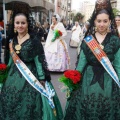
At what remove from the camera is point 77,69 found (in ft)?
10.5

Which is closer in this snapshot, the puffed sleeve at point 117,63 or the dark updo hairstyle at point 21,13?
the puffed sleeve at point 117,63

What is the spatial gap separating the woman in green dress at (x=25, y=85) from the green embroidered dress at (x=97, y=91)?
1.26 feet

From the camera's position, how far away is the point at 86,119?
3004 millimetres

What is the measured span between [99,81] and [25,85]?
0.85m

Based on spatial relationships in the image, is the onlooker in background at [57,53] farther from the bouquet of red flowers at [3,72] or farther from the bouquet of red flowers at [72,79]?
the bouquet of red flowers at [72,79]

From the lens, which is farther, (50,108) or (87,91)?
(50,108)

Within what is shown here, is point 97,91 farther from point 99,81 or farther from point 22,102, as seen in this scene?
point 22,102

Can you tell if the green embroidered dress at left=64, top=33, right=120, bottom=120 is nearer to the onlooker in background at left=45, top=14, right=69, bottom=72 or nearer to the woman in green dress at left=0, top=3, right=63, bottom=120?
the woman in green dress at left=0, top=3, right=63, bottom=120

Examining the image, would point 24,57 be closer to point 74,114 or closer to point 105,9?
point 74,114

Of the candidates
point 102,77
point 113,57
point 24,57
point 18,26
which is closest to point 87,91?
point 102,77

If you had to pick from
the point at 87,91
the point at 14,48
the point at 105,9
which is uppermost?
the point at 105,9

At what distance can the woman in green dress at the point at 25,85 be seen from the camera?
10.3 feet

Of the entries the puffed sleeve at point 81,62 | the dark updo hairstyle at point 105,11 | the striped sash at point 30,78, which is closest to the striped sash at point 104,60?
the puffed sleeve at point 81,62

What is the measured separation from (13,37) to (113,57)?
4.02 ft
